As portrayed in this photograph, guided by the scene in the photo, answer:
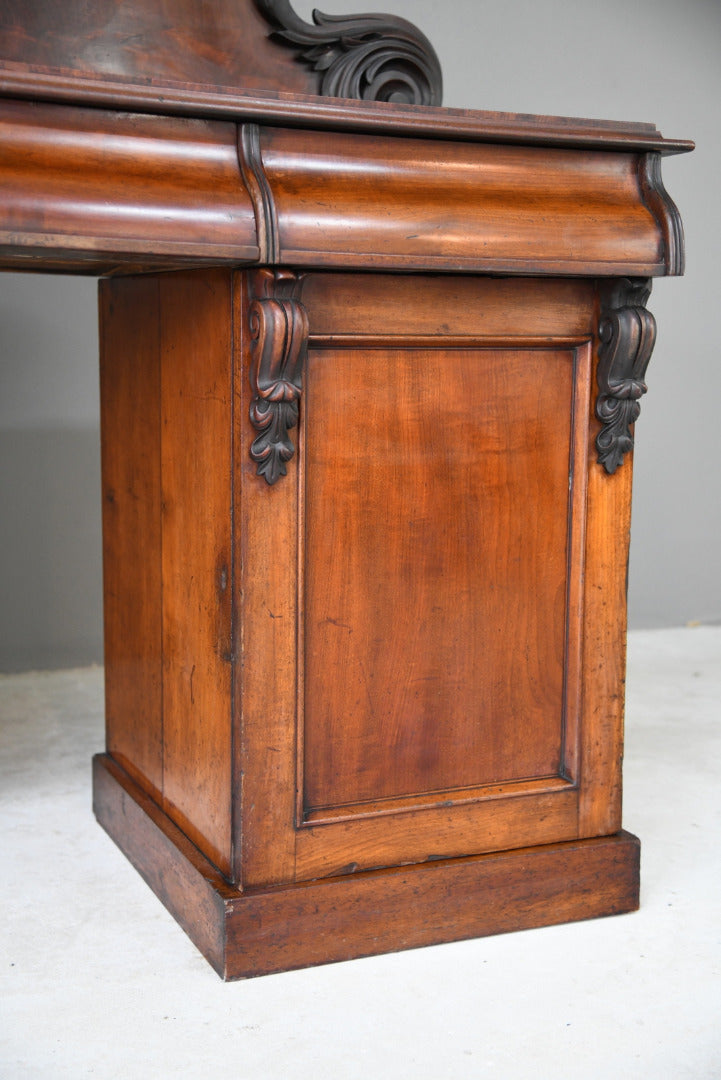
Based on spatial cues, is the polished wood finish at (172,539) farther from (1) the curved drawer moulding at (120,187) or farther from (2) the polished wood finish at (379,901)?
(1) the curved drawer moulding at (120,187)

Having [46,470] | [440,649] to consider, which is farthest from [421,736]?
[46,470]

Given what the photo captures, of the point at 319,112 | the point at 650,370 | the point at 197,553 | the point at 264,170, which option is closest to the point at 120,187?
the point at 264,170

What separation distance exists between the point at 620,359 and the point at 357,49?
906mm

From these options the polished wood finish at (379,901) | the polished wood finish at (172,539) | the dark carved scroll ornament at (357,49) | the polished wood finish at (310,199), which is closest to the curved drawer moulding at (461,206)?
the polished wood finish at (310,199)

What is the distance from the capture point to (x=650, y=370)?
16.4 feet

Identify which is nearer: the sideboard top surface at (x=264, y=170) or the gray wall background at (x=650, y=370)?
the sideboard top surface at (x=264, y=170)

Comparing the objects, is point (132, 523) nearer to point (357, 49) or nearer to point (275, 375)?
point (275, 375)

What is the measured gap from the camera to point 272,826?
2.18 m

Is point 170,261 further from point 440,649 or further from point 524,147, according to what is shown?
point 440,649

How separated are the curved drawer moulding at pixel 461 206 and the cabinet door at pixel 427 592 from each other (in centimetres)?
11

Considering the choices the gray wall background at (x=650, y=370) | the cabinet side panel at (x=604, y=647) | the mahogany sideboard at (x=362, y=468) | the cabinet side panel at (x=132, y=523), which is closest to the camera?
the mahogany sideboard at (x=362, y=468)

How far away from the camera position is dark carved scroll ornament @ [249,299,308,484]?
2016 millimetres

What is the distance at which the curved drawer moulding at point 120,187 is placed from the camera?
182 cm

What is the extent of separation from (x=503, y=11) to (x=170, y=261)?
319 cm
